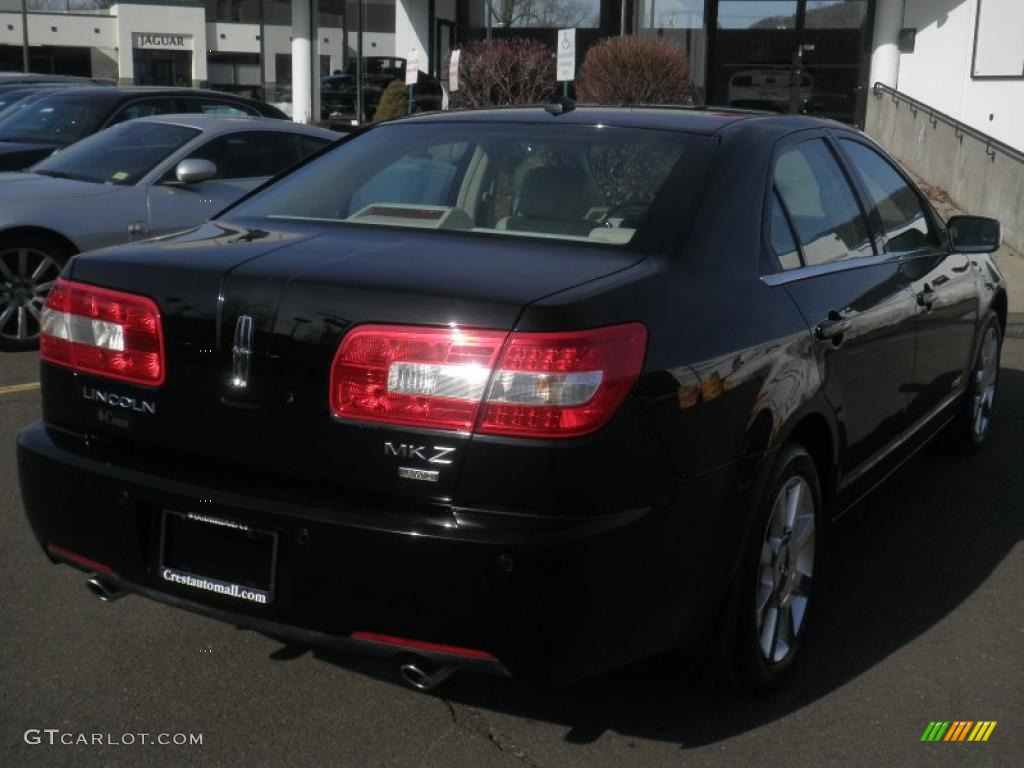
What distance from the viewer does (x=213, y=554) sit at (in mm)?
2945

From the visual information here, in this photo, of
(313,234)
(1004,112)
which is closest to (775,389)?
(313,234)

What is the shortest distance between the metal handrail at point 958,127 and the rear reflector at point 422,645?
11.7 m

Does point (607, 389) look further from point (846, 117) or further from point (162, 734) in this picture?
point (846, 117)

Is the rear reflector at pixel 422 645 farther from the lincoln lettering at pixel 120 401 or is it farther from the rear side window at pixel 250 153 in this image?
the rear side window at pixel 250 153

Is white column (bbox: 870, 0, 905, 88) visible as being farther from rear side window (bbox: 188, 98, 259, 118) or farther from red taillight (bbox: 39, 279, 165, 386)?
red taillight (bbox: 39, 279, 165, 386)

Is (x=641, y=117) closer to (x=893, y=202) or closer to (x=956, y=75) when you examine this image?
(x=893, y=202)

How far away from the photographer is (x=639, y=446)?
2.77 metres

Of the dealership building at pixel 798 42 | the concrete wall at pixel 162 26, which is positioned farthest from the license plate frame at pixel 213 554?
the concrete wall at pixel 162 26

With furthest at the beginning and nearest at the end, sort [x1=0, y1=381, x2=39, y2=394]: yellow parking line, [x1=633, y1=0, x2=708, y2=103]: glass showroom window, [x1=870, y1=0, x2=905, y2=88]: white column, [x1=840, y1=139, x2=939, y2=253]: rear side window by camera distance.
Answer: [x1=633, y1=0, x2=708, y2=103]: glass showroom window
[x1=870, y1=0, x2=905, y2=88]: white column
[x1=0, y1=381, x2=39, y2=394]: yellow parking line
[x1=840, y1=139, x2=939, y2=253]: rear side window

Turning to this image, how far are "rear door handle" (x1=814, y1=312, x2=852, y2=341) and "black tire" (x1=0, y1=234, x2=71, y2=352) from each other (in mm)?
5621

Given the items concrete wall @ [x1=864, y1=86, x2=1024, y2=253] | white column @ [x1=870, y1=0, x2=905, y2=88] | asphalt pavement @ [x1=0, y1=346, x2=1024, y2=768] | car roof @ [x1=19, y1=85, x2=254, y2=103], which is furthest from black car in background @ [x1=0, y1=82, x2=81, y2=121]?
white column @ [x1=870, y1=0, x2=905, y2=88]

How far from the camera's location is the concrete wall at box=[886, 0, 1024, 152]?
17203 millimetres

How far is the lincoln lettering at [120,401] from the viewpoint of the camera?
303cm

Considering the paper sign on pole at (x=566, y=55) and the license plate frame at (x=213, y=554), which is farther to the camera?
the paper sign on pole at (x=566, y=55)
